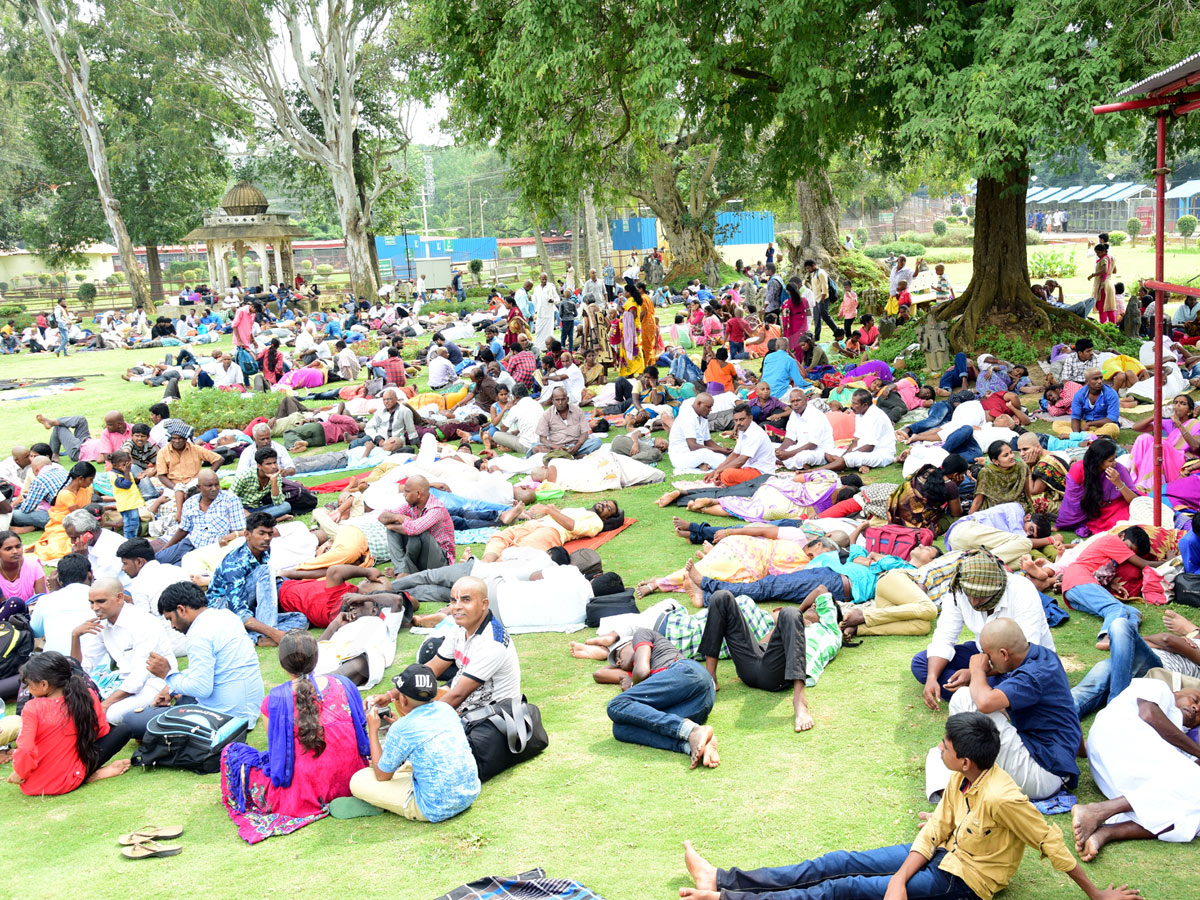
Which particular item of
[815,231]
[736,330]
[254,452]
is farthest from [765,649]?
[815,231]

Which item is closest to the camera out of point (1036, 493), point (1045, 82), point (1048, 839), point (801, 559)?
point (1048, 839)

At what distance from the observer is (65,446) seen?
42.2ft

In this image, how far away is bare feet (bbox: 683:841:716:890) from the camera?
12.6ft

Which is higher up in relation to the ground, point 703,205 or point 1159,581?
point 703,205

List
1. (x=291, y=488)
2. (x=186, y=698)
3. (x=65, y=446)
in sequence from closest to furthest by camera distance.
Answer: (x=186, y=698) < (x=291, y=488) < (x=65, y=446)

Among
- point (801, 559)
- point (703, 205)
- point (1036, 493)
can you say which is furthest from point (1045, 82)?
point (703, 205)

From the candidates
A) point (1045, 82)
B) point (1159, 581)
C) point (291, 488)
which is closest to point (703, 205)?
point (1045, 82)

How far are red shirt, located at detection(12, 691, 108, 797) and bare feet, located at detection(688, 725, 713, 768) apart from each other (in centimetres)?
295

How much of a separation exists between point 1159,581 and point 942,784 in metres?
2.68

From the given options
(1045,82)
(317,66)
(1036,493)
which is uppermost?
(317,66)

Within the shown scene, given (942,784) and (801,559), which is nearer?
(942,784)

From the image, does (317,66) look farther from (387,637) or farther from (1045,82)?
(387,637)

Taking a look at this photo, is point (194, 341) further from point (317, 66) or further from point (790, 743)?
point (790, 743)

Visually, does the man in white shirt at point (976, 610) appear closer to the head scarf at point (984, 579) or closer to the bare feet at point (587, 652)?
the head scarf at point (984, 579)
